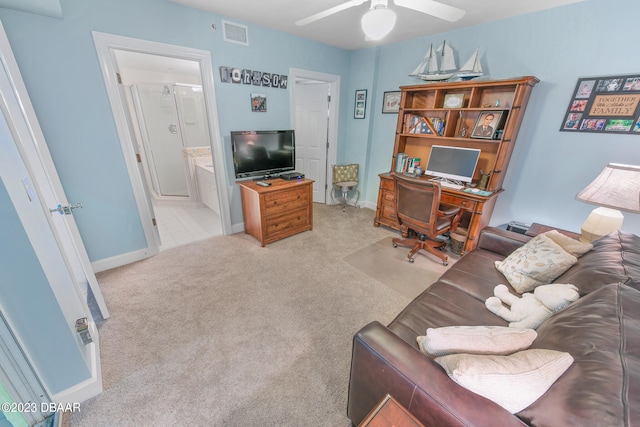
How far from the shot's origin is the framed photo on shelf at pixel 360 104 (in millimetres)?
3736

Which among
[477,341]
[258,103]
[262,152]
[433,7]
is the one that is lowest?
[477,341]

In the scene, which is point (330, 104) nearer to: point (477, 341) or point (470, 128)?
point (470, 128)

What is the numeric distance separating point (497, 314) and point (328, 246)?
1.81 meters

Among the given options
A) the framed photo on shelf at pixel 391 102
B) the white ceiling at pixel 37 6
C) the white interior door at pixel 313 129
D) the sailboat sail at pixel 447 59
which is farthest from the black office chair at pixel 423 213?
the white ceiling at pixel 37 6

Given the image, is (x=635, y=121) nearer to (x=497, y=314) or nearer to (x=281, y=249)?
(x=497, y=314)

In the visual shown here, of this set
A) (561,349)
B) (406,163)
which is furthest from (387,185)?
(561,349)

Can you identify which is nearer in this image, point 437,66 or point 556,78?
point 556,78

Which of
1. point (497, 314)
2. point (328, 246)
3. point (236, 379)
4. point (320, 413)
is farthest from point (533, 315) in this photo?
point (328, 246)

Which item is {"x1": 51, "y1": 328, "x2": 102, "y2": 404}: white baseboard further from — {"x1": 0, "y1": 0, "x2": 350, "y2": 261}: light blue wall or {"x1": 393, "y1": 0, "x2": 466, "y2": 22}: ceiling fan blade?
{"x1": 393, "y1": 0, "x2": 466, "y2": 22}: ceiling fan blade

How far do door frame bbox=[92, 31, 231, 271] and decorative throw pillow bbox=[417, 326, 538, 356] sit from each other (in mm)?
2734

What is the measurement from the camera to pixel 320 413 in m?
1.25

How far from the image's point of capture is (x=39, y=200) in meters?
1.19

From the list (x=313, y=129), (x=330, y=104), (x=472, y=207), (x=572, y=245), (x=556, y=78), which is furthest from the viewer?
(x=313, y=129)

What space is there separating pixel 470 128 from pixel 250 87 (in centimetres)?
260
